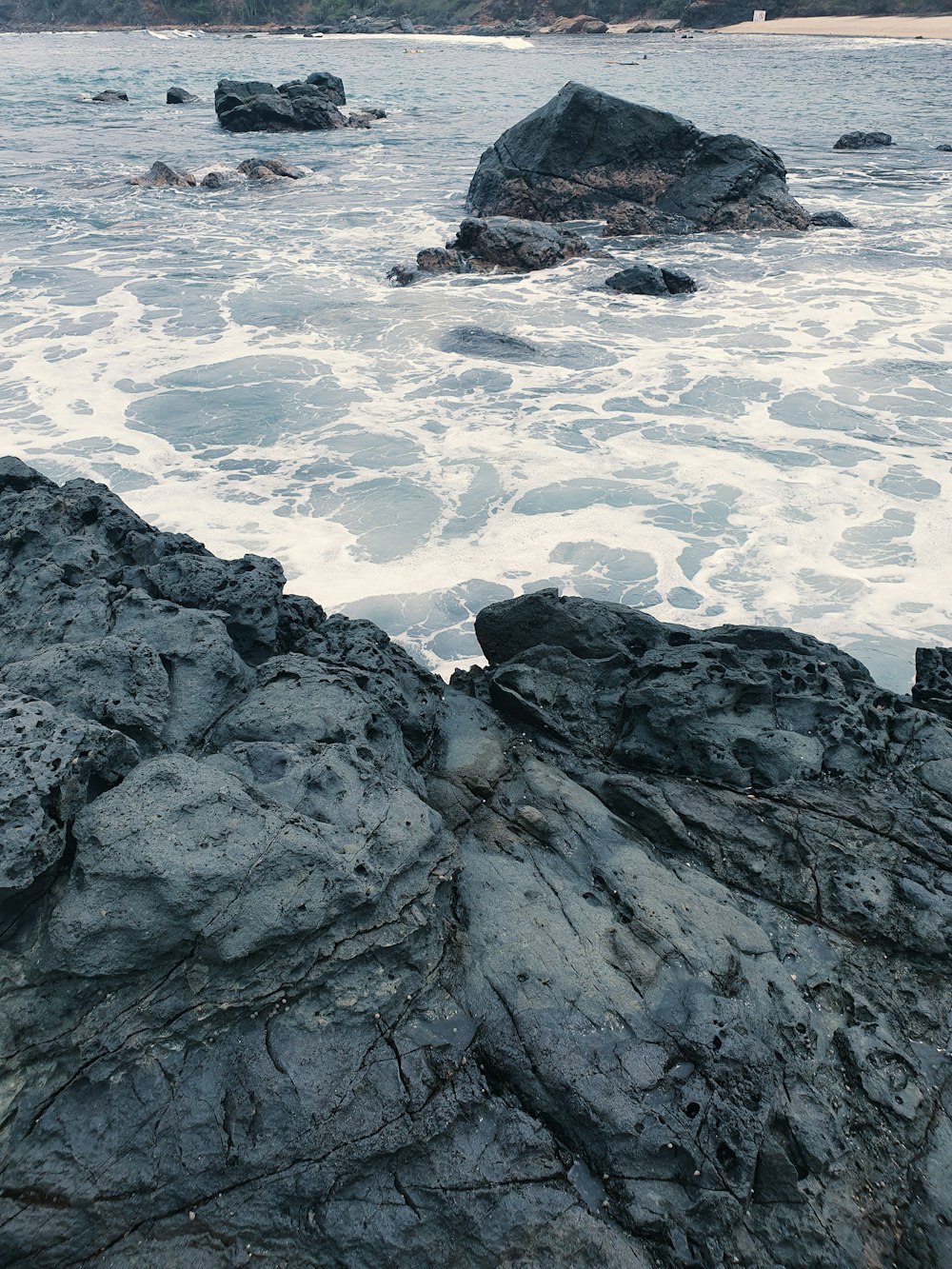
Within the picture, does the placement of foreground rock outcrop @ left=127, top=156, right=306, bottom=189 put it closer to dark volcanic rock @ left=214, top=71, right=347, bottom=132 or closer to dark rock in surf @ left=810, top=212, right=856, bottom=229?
dark volcanic rock @ left=214, top=71, right=347, bottom=132

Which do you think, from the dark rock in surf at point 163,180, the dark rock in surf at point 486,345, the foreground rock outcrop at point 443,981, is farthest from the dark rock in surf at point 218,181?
the foreground rock outcrop at point 443,981

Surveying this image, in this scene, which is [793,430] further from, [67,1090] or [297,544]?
[67,1090]

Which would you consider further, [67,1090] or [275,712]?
[275,712]

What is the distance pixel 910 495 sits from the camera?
7.72m

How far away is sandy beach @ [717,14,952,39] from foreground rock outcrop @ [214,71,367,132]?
39872mm

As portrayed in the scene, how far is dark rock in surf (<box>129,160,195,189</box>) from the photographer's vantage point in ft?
65.7

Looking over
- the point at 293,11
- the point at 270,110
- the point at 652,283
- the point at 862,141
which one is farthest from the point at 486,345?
the point at 293,11

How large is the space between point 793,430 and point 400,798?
23.4 ft

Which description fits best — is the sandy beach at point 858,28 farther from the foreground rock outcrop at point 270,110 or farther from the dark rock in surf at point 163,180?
the dark rock in surf at point 163,180

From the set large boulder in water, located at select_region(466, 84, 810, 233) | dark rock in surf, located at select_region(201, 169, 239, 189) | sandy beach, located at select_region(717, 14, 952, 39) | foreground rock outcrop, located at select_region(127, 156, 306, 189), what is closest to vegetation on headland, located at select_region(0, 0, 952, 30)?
sandy beach, located at select_region(717, 14, 952, 39)

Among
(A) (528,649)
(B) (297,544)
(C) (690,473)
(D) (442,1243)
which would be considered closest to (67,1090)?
(D) (442,1243)

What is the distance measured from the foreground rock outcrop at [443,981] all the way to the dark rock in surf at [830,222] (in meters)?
14.8

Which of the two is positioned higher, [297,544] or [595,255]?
[595,255]

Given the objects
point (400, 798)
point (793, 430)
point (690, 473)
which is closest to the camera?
point (400, 798)
